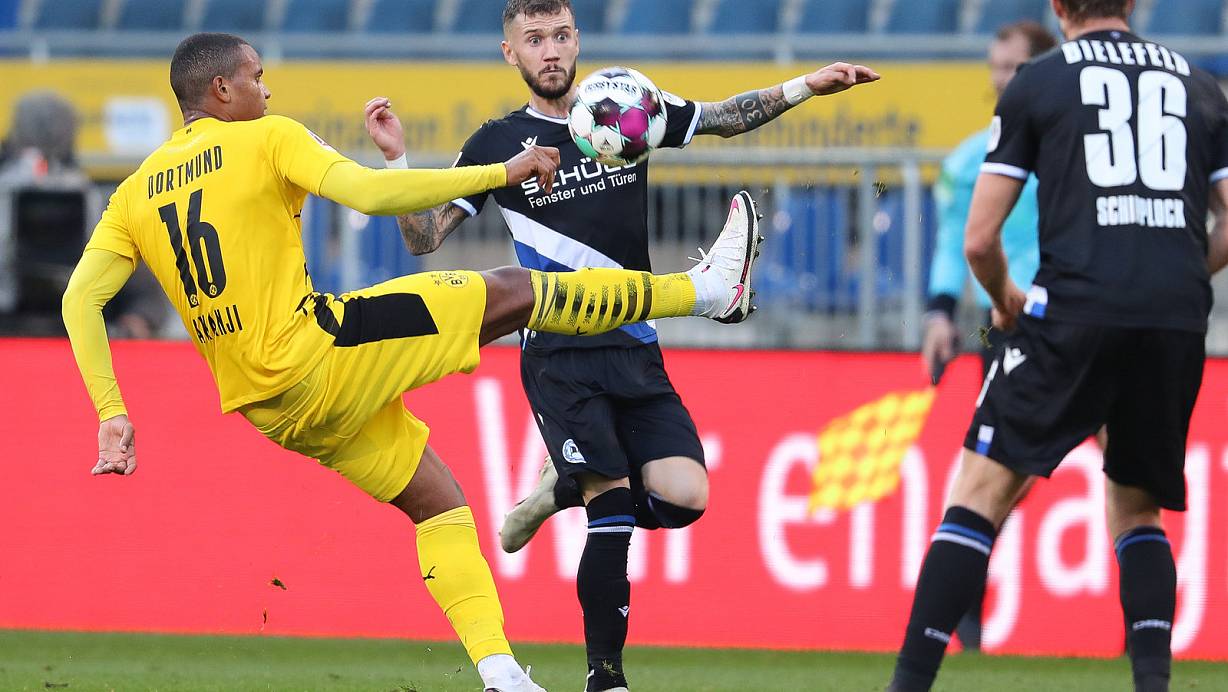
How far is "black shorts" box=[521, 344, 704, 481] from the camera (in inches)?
214

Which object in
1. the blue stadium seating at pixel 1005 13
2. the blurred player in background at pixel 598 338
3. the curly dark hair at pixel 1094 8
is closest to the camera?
the curly dark hair at pixel 1094 8

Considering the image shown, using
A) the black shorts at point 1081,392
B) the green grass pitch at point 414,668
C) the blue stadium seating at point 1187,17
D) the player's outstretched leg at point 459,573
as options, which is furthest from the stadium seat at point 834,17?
the black shorts at point 1081,392

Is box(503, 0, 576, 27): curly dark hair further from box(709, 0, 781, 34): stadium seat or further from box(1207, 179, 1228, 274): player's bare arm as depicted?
box(709, 0, 781, 34): stadium seat

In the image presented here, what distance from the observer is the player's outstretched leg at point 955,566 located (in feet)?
14.4

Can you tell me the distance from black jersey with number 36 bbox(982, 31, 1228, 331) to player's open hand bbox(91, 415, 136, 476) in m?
2.53

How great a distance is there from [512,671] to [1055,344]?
174 cm

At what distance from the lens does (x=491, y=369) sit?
313 inches

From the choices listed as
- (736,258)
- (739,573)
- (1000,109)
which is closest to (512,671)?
(736,258)

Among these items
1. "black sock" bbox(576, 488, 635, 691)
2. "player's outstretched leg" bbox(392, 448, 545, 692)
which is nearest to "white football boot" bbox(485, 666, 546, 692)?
"player's outstretched leg" bbox(392, 448, 545, 692)

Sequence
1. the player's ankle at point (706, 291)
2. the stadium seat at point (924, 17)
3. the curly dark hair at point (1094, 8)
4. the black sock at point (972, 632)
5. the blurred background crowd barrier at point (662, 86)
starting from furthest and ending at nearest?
the stadium seat at point (924, 17) → the blurred background crowd barrier at point (662, 86) → the black sock at point (972, 632) → the player's ankle at point (706, 291) → the curly dark hair at point (1094, 8)

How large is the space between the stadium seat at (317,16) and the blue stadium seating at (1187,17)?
298 inches

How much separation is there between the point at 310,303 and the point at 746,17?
12.0 metres

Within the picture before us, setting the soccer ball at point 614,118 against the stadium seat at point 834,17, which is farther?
the stadium seat at point 834,17

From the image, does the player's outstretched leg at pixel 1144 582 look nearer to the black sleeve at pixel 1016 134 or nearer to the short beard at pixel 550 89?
the black sleeve at pixel 1016 134
